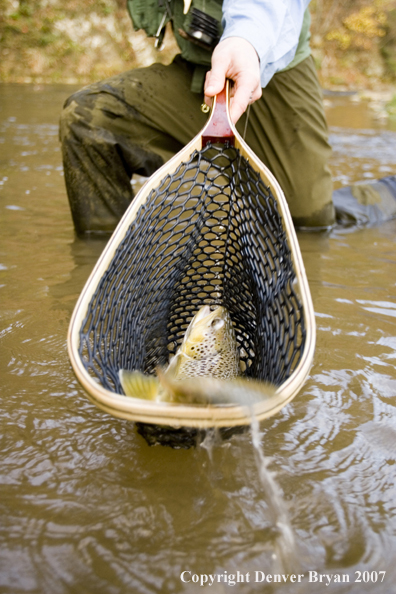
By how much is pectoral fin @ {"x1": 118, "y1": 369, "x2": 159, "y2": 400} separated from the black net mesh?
42 millimetres

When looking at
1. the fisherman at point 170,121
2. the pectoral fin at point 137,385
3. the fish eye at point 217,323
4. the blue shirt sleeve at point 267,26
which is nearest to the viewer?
the pectoral fin at point 137,385

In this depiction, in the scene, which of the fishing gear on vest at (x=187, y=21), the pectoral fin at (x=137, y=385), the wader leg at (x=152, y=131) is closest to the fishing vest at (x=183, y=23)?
the fishing gear on vest at (x=187, y=21)

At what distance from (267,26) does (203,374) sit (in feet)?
4.33

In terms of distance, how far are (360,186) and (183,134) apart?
1.29 metres

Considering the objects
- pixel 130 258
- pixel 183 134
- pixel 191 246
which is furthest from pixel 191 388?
pixel 183 134

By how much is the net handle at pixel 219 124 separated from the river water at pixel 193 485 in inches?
29.8

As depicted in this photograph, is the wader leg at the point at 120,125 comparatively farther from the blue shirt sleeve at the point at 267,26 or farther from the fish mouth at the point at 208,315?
the fish mouth at the point at 208,315

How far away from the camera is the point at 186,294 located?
5.71 feet

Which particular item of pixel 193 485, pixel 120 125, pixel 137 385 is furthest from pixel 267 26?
pixel 193 485

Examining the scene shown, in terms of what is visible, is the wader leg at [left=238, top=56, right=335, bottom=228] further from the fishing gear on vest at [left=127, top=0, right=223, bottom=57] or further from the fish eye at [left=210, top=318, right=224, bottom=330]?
the fish eye at [left=210, top=318, right=224, bottom=330]

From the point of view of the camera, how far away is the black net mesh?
46.2 inches

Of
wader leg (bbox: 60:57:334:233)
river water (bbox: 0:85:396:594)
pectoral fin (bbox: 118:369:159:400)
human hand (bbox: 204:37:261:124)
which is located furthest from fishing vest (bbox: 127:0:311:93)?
pectoral fin (bbox: 118:369:159:400)

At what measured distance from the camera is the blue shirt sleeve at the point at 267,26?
180 cm

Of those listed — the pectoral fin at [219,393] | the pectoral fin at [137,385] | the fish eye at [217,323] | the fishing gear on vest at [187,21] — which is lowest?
the fish eye at [217,323]
